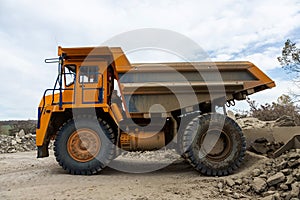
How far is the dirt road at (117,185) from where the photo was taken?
16.4 ft

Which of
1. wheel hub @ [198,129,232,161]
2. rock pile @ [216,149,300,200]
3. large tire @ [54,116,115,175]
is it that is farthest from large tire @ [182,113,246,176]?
large tire @ [54,116,115,175]

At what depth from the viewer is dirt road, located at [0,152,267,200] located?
4.99 metres

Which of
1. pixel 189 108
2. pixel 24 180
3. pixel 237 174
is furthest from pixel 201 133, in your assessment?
pixel 24 180

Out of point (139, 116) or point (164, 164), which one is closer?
point (139, 116)

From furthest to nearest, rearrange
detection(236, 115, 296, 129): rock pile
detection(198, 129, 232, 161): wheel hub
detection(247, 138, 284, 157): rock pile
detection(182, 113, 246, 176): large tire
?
1. detection(236, 115, 296, 129): rock pile
2. detection(247, 138, 284, 157): rock pile
3. detection(198, 129, 232, 161): wheel hub
4. detection(182, 113, 246, 176): large tire

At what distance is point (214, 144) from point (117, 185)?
7.58 ft

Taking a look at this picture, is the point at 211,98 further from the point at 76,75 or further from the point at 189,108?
the point at 76,75

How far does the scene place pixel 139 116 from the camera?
22.2ft

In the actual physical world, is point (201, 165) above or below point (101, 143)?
below

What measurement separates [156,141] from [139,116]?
0.73 metres

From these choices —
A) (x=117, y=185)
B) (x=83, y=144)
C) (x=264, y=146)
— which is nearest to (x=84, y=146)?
(x=83, y=144)

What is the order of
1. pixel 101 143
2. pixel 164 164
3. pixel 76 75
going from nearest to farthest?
pixel 101 143 → pixel 76 75 → pixel 164 164

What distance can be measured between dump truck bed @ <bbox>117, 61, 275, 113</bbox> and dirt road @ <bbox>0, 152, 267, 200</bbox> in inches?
60.3

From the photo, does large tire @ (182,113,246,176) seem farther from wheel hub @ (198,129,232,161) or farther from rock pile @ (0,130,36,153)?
rock pile @ (0,130,36,153)
